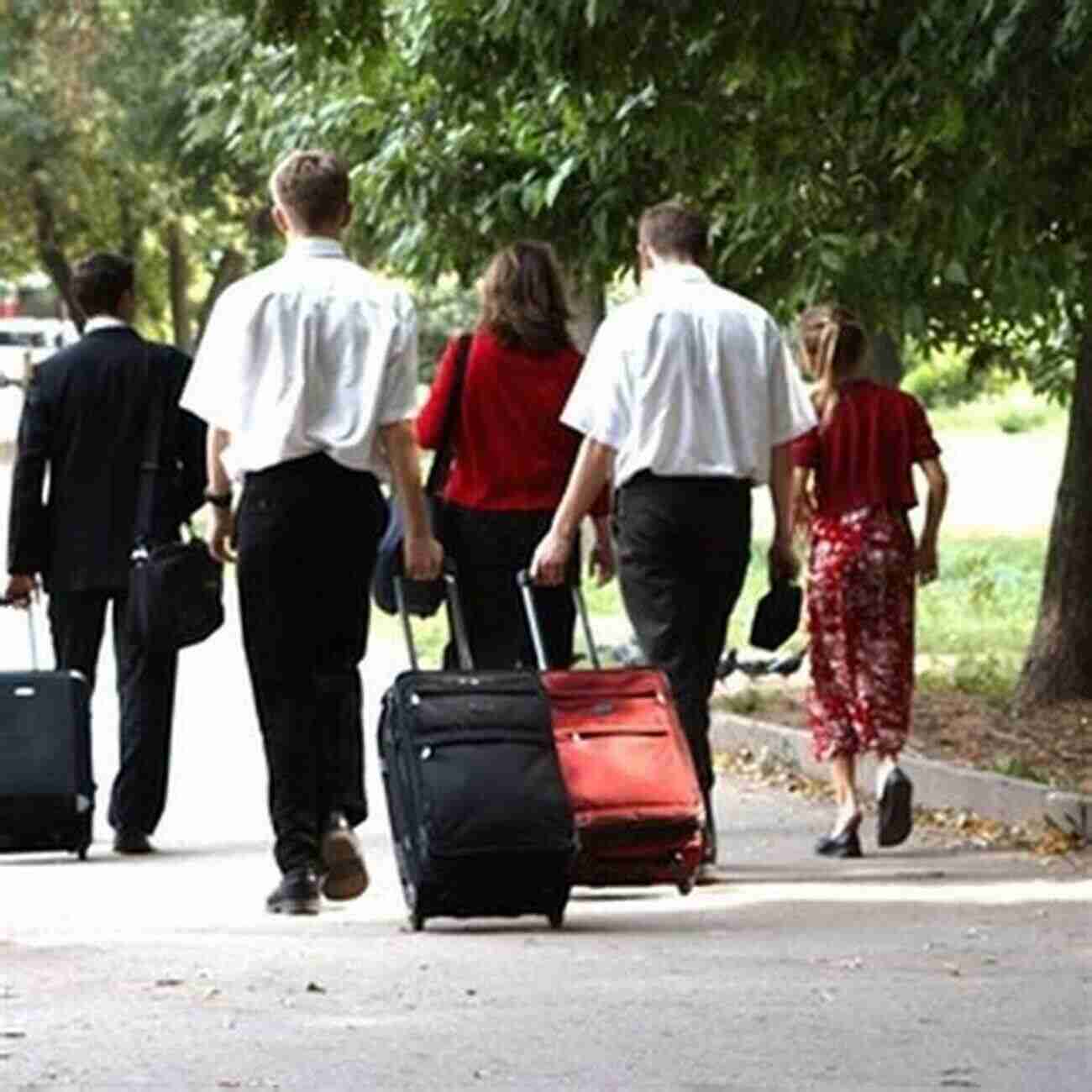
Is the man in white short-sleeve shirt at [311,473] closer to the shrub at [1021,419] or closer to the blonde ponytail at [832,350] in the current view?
the blonde ponytail at [832,350]

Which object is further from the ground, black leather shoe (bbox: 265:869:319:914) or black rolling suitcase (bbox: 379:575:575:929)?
black rolling suitcase (bbox: 379:575:575:929)

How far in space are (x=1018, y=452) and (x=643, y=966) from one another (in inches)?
2408

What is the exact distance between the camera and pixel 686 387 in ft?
37.8

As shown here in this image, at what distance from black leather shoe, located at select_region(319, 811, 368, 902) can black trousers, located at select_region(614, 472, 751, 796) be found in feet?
4.75

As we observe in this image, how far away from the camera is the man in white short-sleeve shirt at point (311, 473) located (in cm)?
1034

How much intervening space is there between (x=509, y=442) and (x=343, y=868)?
1810 millimetres

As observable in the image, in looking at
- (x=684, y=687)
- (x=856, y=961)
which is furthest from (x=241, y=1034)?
(x=684, y=687)

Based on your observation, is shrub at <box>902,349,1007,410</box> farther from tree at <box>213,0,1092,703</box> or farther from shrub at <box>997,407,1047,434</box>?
tree at <box>213,0,1092,703</box>

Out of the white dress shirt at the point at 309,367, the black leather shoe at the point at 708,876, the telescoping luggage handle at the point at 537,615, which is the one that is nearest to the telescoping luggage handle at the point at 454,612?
the telescoping luggage handle at the point at 537,615

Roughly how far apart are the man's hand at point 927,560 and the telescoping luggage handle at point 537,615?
187 cm

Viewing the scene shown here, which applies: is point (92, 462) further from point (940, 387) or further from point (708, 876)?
point (940, 387)

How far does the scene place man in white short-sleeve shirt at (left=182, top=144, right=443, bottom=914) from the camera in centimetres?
1034

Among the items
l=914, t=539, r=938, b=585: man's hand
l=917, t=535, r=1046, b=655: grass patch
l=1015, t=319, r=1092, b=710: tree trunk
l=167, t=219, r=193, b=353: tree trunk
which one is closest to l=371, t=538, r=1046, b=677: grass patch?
l=917, t=535, r=1046, b=655: grass patch

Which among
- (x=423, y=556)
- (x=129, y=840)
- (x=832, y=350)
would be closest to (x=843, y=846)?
(x=832, y=350)
